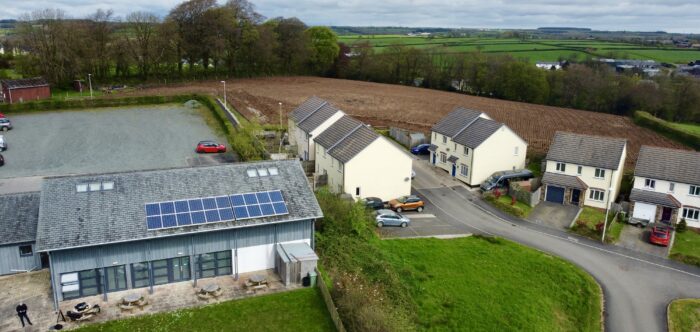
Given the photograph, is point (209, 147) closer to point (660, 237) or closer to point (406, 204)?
point (406, 204)

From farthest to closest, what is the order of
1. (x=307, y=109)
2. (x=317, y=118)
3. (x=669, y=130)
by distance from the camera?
(x=669, y=130), (x=307, y=109), (x=317, y=118)

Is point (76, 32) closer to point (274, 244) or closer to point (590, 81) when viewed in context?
point (274, 244)

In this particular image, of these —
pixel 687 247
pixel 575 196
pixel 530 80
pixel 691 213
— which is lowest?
pixel 687 247

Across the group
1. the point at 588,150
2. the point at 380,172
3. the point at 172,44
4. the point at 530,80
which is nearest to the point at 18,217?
the point at 380,172

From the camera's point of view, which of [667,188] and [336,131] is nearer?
[667,188]

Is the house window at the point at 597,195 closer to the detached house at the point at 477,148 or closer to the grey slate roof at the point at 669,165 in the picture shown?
the grey slate roof at the point at 669,165

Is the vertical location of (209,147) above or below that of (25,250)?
above

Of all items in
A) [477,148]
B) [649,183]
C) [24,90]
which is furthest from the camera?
[24,90]
